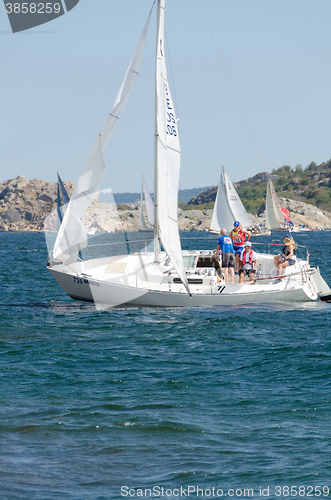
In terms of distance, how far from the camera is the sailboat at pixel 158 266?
53.3 feet

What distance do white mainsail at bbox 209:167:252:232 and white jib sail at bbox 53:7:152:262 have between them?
2829cm

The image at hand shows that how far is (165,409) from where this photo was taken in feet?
27.4

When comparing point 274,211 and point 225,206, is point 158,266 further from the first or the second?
point 274,211

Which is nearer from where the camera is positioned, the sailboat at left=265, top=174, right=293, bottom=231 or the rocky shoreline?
the sailboat at left=265, top=174, right=293, bottom=231

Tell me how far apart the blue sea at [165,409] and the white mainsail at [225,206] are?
99.6 ft

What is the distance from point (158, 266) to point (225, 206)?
28.3m

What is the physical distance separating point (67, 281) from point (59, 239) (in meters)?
1.37

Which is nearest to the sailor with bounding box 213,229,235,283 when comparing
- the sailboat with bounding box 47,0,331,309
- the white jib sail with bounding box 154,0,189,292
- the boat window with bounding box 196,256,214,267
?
the sailboat with bounding box 47,0,331,309

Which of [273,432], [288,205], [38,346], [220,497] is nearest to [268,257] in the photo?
[38,346]

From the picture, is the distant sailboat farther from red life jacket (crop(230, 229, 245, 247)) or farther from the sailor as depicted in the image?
the sailor

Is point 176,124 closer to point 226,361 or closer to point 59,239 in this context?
point 59,239

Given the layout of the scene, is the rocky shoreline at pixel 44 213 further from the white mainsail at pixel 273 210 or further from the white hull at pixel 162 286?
the white hull at pixel 162 286

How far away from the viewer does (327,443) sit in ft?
23.1

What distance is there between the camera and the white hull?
16.2 meters
